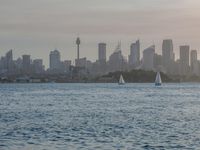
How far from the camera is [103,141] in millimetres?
43312

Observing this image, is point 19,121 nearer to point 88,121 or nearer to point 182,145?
point 88,121

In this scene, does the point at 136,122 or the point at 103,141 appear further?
the point at 136,122

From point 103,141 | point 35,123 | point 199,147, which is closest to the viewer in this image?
point 199,147

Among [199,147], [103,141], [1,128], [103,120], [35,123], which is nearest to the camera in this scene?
[199,147]

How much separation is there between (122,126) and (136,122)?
496 cm

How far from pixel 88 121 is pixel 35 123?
5.83 meters

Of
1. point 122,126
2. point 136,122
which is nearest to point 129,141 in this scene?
point 122,126

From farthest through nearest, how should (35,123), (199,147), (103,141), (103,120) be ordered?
(103,120), (35,123), (103,141), (199,147)

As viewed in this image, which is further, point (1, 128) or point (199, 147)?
point (1, 128)

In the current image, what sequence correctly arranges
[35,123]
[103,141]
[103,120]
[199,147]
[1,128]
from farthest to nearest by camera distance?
[103,120]
[35,123]
[1,128]
[103,141]
[199,147]

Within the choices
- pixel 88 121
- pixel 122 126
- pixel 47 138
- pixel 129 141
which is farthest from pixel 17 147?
pixel 88 121

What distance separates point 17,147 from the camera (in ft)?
131

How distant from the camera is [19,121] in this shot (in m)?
60.5

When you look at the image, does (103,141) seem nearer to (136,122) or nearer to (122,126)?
(122,126)
